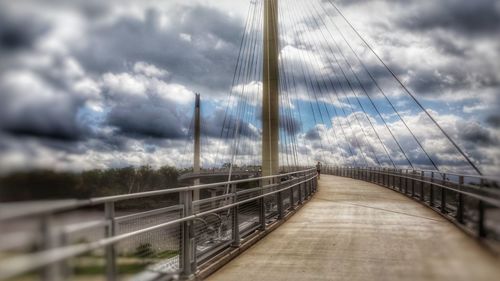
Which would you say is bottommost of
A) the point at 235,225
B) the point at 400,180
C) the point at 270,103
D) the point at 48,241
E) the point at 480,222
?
the point at 400,180

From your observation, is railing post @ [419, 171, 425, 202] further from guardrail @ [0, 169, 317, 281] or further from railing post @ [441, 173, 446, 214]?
guardrail @ [0, 169, 317, 281]

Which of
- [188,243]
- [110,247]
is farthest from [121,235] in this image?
[188,243]

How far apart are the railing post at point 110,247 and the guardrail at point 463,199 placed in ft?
10.1

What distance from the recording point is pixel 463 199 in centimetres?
1012

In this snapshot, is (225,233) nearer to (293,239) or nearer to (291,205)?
(293,239)

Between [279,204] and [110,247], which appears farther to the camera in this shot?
[279,204]

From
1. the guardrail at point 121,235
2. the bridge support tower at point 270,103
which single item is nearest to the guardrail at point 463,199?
the guardrail at point 121,235

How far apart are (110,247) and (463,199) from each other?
333 inches

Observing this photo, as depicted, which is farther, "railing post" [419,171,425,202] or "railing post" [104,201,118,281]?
"railing post" [419,171,425,202]

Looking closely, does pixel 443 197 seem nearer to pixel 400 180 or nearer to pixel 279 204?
pixel 279 204

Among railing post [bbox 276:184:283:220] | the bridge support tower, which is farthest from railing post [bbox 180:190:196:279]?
the bridge support tower

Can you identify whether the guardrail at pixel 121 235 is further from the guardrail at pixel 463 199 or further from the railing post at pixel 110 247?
the guardrail at pixel 463 199

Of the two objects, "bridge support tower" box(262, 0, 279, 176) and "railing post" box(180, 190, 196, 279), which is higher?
"bridge support tower" box(262, 0, 279, 176)

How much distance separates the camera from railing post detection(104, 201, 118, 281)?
13.5ft
